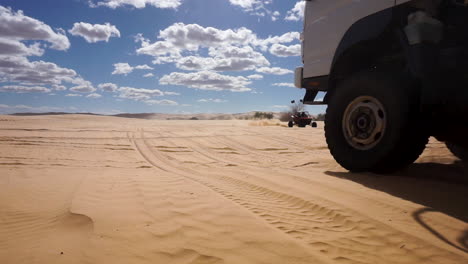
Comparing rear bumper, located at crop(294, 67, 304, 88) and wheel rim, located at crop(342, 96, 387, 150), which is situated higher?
rear bumper, located at crop(294, 67, 304, 88)

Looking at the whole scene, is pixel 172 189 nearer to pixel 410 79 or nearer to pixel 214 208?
pixel 214 208

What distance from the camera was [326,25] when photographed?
4.50m

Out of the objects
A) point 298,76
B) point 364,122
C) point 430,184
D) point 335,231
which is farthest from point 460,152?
point 335,231

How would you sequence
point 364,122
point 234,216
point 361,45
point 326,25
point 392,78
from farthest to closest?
point 326,25, point 361,45, point 364,122, point 392,78, point 234,216

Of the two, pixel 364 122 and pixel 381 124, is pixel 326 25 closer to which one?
pixel 364 122

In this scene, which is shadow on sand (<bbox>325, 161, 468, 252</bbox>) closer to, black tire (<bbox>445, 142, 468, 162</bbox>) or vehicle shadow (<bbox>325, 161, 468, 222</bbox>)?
vehicle shadow (<bbox>325, 161, 468, 222</bbox>)

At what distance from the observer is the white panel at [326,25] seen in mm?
3906

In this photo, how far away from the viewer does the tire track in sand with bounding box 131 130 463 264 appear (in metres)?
1.92

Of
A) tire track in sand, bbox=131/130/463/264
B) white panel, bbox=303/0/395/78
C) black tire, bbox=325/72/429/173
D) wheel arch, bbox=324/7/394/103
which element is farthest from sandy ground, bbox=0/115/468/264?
white panel, bbox=303/0/395/78

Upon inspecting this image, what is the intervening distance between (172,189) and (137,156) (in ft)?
11.7

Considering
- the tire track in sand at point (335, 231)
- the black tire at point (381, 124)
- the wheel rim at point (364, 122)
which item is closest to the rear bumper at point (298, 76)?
Answer: the black tire at point (381, 124)

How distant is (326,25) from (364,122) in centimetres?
184

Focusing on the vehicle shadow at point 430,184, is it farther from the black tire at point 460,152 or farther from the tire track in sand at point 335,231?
the tire track in sand at point 335,231

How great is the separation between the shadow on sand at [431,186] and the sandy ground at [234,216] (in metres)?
0.01
